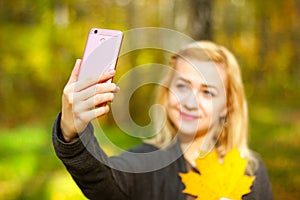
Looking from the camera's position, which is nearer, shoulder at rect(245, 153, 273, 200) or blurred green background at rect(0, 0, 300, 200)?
shoulder at rect(245, 153, 273, 200)

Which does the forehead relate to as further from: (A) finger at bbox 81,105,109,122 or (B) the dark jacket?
(A) finger at bbox 81,105,109,122

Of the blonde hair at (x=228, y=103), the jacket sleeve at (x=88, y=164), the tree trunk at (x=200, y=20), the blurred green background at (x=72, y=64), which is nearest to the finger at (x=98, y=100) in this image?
the jacket sleeve at (x=88, y=164)

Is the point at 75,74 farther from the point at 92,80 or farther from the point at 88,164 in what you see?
the point at 88,164

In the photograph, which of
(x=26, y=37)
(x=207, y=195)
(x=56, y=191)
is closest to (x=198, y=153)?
(x=207, y=195)

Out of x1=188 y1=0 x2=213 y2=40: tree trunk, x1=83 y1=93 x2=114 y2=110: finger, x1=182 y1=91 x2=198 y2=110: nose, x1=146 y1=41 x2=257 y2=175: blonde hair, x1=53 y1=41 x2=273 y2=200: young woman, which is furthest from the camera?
x1=188 y1=0 x2=213 y2=40: tree trunk

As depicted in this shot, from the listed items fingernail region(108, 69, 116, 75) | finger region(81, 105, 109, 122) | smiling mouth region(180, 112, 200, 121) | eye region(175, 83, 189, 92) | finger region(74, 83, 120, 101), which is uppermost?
fingernail region(108, 69, 116, 75)

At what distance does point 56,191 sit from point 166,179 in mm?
2782

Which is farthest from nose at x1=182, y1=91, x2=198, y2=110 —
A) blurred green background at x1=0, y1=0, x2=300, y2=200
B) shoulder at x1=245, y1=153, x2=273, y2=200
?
blurred green background at x1=0, y1=0, x2=300, y2=200

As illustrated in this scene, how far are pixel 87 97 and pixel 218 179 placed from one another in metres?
0.56

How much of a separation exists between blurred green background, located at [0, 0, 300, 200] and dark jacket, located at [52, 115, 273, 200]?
2.60m

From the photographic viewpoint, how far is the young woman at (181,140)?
1456 millimetres

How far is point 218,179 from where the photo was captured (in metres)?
1.53

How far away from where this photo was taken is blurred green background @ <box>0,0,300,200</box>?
207 inches

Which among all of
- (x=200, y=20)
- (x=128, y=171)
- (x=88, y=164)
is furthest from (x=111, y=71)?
(x=200, y=20)
